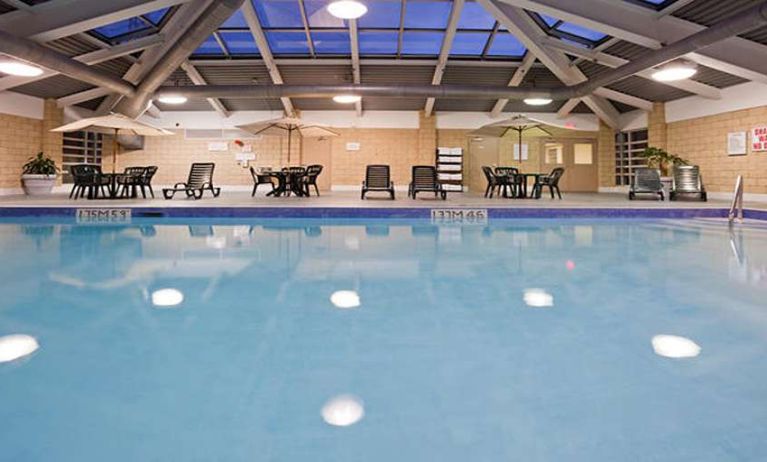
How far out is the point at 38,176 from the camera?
11430 millimetres

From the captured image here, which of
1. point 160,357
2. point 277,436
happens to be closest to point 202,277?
point 160,357

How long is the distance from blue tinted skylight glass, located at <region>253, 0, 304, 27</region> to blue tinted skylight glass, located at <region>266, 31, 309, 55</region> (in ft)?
1.30

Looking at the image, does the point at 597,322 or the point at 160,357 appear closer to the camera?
the point at 160,357

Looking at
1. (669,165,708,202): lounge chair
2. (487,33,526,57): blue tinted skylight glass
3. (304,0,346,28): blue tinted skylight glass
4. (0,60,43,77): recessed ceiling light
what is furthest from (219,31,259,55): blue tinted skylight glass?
(669,165,708,202): lounge chair

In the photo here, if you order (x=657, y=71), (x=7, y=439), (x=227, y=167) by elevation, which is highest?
(x=657, y=71)

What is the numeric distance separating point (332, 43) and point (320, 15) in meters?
1.32

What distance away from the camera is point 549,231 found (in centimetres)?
608

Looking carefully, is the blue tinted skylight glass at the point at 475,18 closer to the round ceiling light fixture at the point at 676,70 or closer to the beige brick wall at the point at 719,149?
the round ceiling light fixture at the point at 676,70

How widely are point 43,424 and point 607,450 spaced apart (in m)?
1.47

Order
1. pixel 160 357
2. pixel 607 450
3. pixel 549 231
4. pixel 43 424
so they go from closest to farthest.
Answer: pixel 607 450, pixel 43 424, pixel 160 357, pixel 549 231

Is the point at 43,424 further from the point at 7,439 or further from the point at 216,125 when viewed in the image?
the point at 216,125

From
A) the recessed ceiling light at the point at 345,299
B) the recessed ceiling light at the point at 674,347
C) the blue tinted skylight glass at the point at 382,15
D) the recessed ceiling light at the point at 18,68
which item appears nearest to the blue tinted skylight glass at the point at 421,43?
the blue tinted skylight glass at the point at 382,15

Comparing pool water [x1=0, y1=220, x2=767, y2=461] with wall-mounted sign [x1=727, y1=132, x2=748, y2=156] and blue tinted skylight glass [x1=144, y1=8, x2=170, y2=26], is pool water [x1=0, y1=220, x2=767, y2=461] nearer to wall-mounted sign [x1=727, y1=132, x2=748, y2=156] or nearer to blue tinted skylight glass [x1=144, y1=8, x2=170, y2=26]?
blue tinted skylight glass [x1=144, y1=8, x2=170, y2=26]

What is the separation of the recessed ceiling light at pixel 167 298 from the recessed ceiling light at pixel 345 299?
2.76 feet
